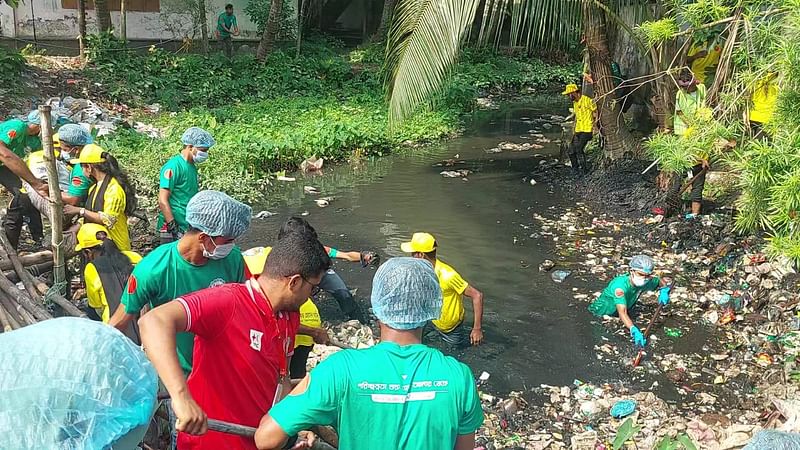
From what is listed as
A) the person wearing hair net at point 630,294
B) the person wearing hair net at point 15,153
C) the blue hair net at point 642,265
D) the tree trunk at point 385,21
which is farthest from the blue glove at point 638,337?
the tree trunk at point 385,21

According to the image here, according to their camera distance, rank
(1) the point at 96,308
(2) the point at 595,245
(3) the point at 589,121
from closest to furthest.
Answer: (1) the point at 96,308 → (2) the point at 595,245 → (3) the point at 589,121

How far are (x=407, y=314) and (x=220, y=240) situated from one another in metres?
1.25

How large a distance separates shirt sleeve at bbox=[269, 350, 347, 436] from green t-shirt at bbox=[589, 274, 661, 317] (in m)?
4.58

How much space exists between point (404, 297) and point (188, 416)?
75 cm

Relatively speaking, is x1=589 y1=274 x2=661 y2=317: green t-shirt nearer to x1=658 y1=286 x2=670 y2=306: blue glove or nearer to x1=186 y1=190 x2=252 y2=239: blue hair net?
x1=658 y1=286 x2=670 y2=306: blue glove

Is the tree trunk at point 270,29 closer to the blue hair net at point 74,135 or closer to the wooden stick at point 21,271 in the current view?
the blue hair net at point 74,135

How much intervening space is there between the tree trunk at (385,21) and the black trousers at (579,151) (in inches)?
430

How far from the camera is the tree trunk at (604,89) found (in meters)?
10.3

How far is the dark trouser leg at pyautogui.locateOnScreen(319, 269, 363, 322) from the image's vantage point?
5945 mm

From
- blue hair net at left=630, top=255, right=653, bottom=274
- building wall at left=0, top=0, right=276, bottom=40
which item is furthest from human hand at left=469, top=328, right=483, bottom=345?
building wall at left=0, top=0, right=276, bottom=40

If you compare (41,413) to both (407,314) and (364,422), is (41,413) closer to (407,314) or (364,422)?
(364,422)

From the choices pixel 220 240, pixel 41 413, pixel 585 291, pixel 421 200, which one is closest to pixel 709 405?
pixel 585 291

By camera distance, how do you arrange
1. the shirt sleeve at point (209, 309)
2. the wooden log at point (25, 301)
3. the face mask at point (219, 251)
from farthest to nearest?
1. the wooden log at point (25, 301)
2. the face mask at point (219, 251)
3. the shirt sleeve at point (209, 309)

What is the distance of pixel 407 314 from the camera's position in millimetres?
2139
